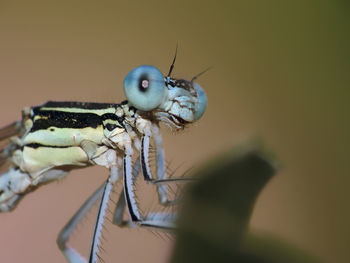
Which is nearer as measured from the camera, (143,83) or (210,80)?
(143,83)

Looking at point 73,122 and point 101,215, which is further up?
point 73,122

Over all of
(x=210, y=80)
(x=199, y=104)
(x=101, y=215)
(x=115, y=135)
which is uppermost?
(x=210, y=80)

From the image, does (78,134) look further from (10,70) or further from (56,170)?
(10,70)

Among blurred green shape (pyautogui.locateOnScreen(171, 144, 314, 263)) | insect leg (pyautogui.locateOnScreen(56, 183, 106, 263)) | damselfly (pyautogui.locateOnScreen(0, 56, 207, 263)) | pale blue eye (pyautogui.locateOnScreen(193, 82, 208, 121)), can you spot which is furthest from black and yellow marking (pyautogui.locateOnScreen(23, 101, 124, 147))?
blurred green shape (pyautogui.locateOnScreen(171, 144, 314, 263))

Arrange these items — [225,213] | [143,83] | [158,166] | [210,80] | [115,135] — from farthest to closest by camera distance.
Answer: [210,80] → [158,166] → [115,135] → [143,83] → [225,213]

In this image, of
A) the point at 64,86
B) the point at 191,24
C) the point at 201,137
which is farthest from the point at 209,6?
the point at 64,86

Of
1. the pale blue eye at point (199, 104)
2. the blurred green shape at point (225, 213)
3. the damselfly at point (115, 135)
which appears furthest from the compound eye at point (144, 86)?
the blurred green shape at point (225, 213)

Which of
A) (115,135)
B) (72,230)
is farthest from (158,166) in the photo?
(72,230)

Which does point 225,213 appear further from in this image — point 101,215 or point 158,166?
point 158,166
